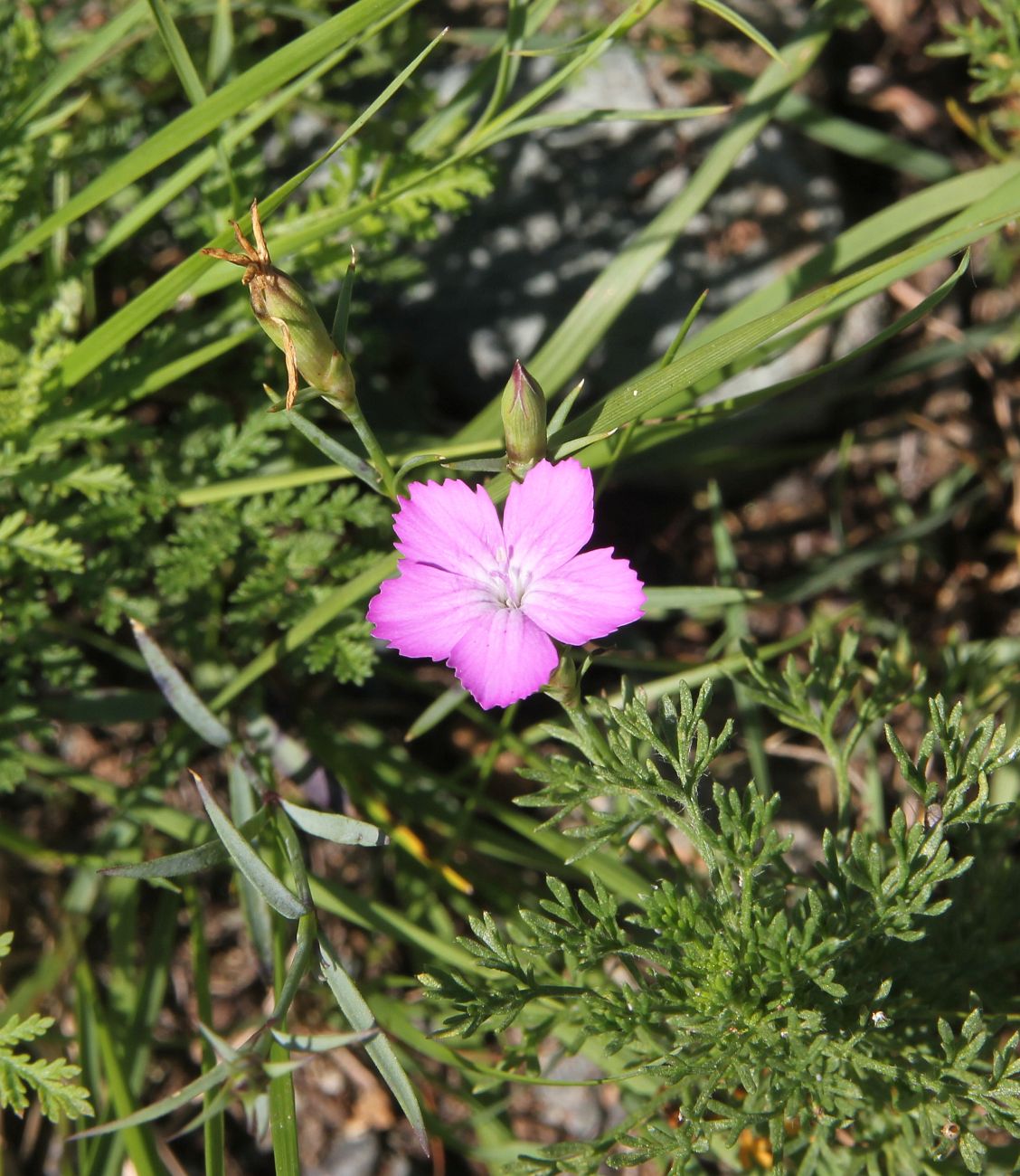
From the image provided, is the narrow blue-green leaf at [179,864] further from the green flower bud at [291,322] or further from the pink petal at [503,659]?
the green flower bud at [291,322]

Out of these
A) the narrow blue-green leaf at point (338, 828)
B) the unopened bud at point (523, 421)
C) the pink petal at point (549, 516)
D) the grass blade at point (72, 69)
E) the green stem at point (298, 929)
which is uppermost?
the grass blade at point (72, 69)

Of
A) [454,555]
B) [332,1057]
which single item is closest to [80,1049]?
[332,1057]

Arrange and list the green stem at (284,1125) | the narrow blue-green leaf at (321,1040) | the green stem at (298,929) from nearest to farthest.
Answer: the narrow blue-green leaf at (321,1040) → the green stem at (298,929) → the green stem at (284,1125)

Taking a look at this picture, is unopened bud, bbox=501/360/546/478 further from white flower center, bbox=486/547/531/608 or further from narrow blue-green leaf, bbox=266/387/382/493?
narrow blue-green leaf, bbox=266/387/382/493

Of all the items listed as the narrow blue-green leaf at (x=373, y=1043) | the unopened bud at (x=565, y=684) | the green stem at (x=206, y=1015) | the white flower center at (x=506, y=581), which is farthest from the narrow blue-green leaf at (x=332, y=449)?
the green stem at (x=206, y=1015)

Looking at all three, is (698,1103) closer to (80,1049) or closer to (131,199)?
(80,1049)

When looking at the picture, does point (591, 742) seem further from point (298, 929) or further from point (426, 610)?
point (298, 929)

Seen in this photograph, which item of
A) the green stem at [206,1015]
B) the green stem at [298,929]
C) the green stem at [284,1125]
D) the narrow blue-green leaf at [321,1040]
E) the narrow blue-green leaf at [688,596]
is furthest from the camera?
the narrow blue-green leaf at [688,596]

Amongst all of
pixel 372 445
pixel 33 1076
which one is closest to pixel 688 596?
pixel 372 445
